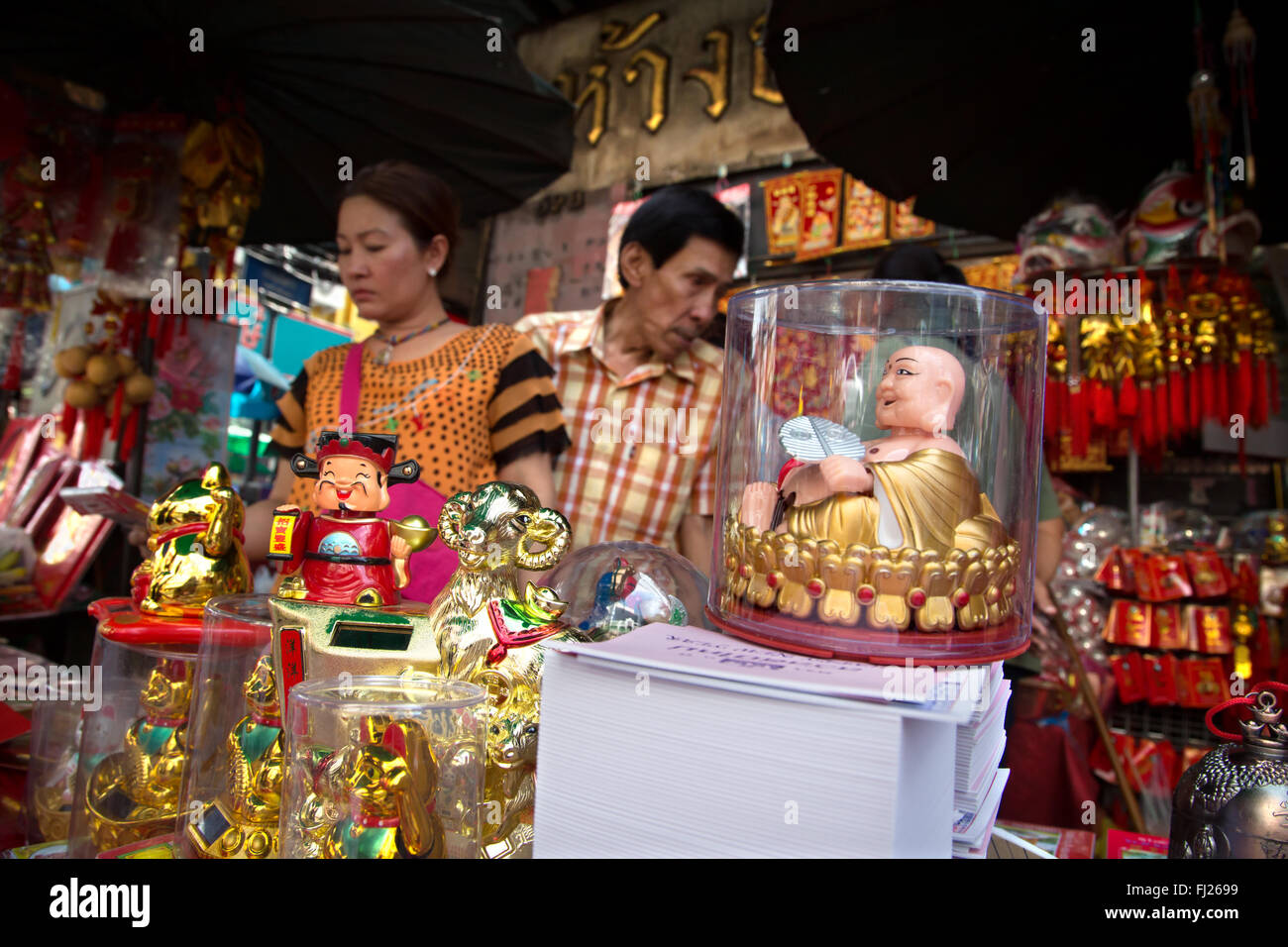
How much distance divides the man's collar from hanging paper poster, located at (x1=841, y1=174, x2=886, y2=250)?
2.59 metres

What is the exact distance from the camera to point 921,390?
922 mm

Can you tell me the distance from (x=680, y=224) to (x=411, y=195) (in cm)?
61

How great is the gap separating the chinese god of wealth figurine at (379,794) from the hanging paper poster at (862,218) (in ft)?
13.3

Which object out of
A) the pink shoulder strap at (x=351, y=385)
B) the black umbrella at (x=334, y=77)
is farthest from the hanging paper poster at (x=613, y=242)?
the pink shoulder strap at (x=351, y=385)

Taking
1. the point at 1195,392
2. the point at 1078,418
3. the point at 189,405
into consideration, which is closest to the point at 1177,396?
the point at 1195,392

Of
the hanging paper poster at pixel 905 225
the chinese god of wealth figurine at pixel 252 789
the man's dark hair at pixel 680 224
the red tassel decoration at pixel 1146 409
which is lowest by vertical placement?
the chinese god of wealth figurine at pixel 252 789

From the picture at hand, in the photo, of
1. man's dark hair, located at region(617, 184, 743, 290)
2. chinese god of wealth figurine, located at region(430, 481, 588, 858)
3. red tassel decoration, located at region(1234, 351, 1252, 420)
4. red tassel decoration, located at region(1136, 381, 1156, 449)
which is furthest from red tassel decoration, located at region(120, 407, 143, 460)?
red tassel decoration, located at region(1234, 351, 1252, 420)

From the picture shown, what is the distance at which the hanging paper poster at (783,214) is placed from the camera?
4488 mm

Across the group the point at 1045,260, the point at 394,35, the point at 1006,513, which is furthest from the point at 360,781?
the point at 1045,260

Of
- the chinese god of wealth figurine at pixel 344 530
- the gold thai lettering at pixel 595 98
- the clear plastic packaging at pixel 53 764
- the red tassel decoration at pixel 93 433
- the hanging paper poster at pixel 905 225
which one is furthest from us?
the gold thai lettering at pixel 595 98

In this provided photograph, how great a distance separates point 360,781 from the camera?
2.11 ft

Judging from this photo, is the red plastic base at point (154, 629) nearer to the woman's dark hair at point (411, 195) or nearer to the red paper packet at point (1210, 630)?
the woman's dark hair at point (411, 195)
